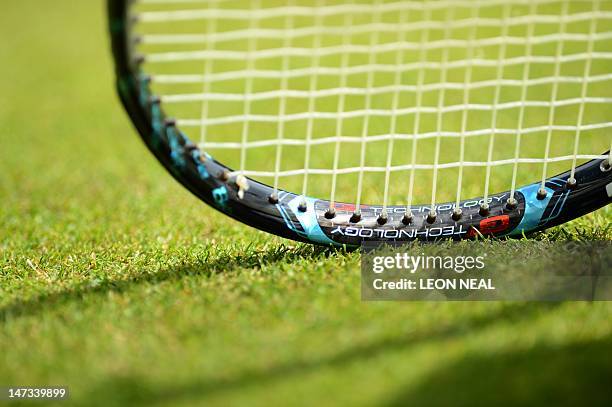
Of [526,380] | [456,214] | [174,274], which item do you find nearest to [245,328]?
[174,274]

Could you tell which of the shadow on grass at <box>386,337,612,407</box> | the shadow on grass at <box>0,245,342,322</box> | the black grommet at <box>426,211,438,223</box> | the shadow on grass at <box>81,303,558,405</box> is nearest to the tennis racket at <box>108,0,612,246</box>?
the black grommet at <box>426,211,438,223</box>

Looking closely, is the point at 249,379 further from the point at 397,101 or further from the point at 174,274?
the point at 397,101

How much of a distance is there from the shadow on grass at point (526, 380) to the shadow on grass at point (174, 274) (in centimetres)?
103

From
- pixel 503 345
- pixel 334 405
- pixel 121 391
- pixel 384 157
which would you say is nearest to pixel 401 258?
pixel 503 345

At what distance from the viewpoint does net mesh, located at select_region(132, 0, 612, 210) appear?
112 inches

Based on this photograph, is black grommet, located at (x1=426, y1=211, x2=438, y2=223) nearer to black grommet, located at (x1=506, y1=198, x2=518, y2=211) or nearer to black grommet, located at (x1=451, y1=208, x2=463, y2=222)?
black grommet, located at (x1=451, y1=208, x2=463, y2=222)

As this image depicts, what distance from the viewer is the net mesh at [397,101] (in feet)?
9.35

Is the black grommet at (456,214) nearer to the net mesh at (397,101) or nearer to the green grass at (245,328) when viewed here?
the net mesh at (397,101)

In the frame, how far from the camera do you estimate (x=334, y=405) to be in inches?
82.7

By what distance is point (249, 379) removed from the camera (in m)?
2.24

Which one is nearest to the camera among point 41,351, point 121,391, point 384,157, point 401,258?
point 121,391

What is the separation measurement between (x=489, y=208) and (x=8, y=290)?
6.87 feet

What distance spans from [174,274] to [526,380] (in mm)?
1529

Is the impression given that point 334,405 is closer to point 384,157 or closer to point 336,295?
point 336,295
